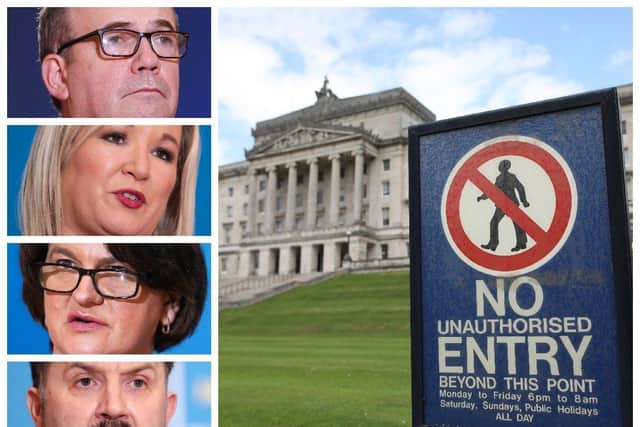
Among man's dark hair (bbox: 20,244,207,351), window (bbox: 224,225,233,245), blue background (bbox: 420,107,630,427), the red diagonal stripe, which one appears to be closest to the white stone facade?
window (bbox: 224,225,233,245)

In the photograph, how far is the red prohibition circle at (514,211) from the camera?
14.3ft

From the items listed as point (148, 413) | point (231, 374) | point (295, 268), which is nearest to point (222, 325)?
point (231, 374)

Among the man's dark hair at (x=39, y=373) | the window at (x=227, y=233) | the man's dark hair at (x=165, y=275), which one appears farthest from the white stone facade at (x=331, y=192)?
the man's dark hair at (x=39, y=373)

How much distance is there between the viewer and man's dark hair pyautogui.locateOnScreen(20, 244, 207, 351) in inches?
185

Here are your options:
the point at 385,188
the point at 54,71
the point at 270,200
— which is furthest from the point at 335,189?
the point at 54,71

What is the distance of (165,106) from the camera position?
192 inches

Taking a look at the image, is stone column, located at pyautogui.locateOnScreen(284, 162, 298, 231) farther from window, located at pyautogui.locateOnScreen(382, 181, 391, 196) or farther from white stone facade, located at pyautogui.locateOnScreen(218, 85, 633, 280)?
window, located at pyautogui.locateOnScreen(382, 181, 391, 196)

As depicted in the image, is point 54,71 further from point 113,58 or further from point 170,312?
point 170,312

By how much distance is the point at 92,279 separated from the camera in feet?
15.3

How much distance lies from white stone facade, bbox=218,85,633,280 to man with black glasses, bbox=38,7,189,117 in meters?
58.4

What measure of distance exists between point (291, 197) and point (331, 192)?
5.06 metres

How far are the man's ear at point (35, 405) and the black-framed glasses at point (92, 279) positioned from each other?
79 centimetres

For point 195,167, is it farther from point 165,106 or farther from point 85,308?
point 85,308

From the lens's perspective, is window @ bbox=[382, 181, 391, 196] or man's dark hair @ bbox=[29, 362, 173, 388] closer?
man's dark hair @ bbox=[29, 362, 173, 388]
